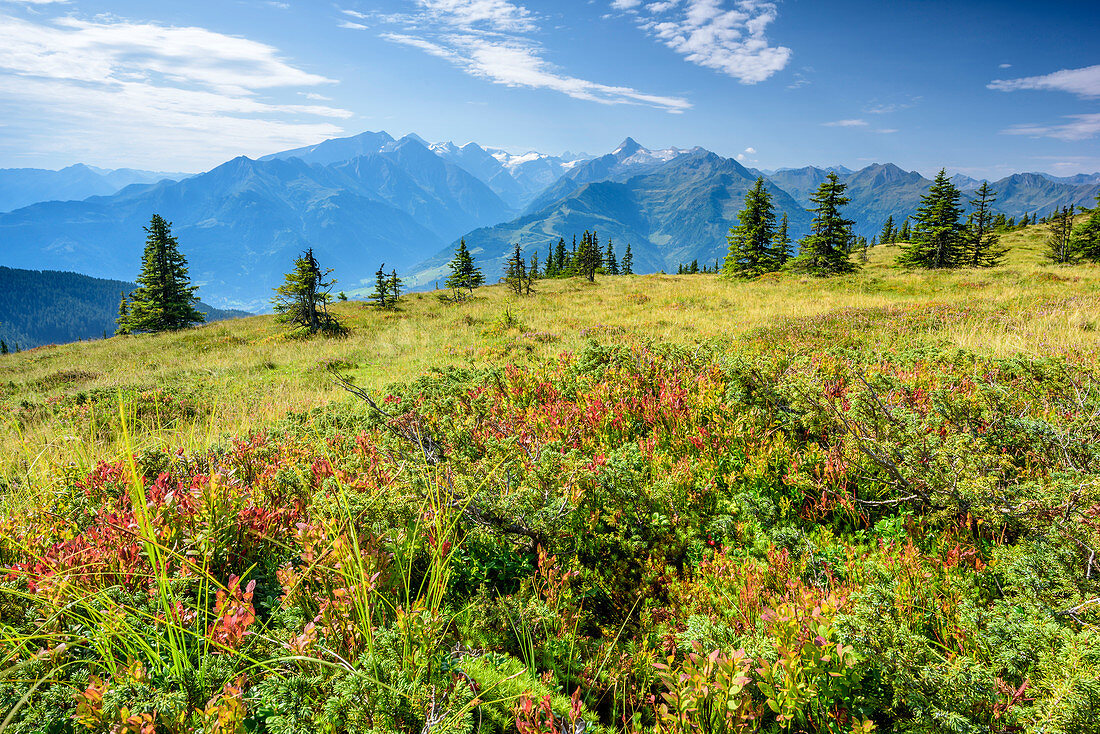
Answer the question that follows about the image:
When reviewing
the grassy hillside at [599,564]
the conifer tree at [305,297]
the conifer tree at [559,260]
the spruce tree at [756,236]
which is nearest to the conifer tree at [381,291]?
the conifer tree at [305,297]

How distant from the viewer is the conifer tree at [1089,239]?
43.3 metres

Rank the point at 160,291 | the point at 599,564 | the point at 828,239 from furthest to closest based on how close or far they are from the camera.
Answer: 1. the point at 160,291
2. the point at 828,239
3. the point at 599,564

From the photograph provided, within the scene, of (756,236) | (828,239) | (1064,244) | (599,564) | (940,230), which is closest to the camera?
(599,564)

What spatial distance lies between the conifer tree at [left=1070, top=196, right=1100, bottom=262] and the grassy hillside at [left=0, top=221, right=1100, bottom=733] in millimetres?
58364

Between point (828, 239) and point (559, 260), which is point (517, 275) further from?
point (559, 260)

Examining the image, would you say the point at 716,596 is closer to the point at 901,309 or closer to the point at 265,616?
the point at 265,616

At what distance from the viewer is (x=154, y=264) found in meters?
49.0

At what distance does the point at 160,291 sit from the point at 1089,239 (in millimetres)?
93530

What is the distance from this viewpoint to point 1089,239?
44156 mm

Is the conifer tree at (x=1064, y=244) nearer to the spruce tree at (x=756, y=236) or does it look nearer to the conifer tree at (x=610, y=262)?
the spruce tree at (x=756, y=236)

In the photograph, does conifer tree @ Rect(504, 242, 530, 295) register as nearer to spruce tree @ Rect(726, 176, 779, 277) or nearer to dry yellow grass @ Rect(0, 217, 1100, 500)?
dry yellow grass @ Rect(0, 217, 1100, 500)

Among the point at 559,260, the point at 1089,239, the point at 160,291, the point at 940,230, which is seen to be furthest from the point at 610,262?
the point at 160,291

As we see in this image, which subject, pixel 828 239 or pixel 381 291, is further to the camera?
pixel 381 291

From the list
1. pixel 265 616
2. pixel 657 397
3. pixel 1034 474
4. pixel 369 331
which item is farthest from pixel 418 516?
pixel 369 331
